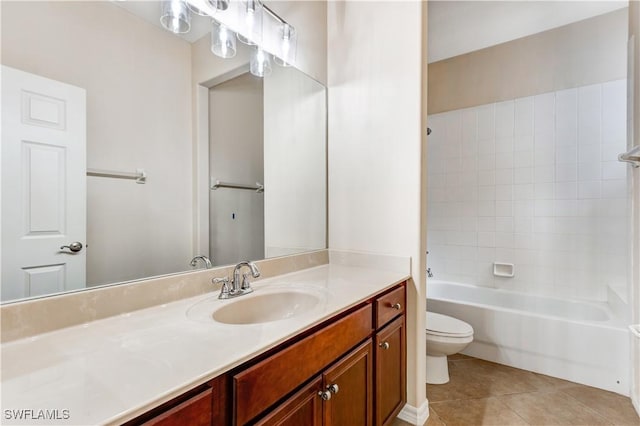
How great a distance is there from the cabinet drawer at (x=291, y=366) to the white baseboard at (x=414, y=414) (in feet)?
2.56

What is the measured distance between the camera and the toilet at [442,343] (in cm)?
191

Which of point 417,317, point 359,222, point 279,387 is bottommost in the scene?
point 417,317

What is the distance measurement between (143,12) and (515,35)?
297 cm

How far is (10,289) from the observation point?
793mm

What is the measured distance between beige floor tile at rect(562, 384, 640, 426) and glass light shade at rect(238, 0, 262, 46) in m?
2.82

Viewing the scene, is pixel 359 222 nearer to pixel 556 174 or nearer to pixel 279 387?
pixel 279 387

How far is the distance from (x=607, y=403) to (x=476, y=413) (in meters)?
0.82

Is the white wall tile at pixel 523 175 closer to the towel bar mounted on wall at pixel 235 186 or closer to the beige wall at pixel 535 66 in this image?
the beige wall at pixel 535 66

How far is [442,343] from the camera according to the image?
1913 millimetres

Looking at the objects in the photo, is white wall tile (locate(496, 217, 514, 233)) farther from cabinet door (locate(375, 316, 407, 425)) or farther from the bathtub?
cabinet door (locate(375, 316, 407, 425))

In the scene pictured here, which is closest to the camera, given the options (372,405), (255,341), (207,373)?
(207,373)

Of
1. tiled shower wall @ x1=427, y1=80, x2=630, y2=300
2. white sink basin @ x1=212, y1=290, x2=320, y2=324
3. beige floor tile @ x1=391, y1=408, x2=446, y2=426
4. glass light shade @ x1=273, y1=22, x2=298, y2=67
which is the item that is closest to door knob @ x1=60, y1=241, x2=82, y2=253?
white sink basin @ x1=212, y1=290, x2=320, y2=324

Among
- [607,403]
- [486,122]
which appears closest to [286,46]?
[486,122]

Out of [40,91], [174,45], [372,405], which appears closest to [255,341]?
[372,405]
